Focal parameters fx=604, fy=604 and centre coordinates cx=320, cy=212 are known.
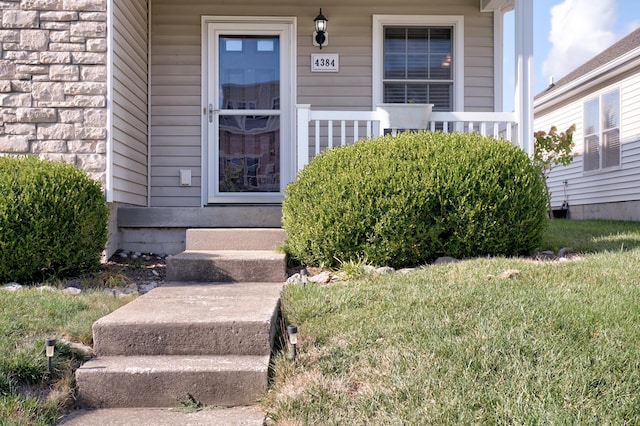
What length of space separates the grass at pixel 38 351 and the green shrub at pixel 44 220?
2.44 feet

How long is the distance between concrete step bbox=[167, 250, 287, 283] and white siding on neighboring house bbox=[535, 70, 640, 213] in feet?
26.4

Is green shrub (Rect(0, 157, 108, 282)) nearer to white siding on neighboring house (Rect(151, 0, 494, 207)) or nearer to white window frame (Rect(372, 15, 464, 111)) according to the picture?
white siding on neighboring house (Rect(151, 0, 494, 207))

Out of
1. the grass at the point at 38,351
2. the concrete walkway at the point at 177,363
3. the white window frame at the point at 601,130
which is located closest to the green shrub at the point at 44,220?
the grass at the point at 38,351

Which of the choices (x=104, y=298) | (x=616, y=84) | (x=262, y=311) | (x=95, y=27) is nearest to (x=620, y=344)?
(x=262, y=311)

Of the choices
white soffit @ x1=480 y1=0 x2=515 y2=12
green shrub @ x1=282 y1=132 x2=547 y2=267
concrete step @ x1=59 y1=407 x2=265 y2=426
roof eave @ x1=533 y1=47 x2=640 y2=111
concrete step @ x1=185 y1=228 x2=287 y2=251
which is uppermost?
roof eave @ x1=533 y1=47 x2=640 y2=111

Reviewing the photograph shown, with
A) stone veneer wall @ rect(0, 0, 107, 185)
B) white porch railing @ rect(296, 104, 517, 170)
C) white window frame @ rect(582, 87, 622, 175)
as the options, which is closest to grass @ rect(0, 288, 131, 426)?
stone veneer wall @ rect(0, 0, 107, 185)

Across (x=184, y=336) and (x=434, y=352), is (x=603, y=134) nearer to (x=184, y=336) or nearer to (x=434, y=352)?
(x=434, y=352)

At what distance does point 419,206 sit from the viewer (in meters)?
4.24

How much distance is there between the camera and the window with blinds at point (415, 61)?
6777 mm

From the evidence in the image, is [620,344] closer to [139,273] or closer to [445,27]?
[139,273]

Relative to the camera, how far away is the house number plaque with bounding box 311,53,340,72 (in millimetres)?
6637

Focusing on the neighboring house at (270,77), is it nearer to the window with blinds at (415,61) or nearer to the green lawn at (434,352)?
the window with blinds at (415,61)

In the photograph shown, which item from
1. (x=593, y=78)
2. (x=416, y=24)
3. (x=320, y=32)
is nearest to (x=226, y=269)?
(x=320, y=32)

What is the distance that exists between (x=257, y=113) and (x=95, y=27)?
1.99 metres
